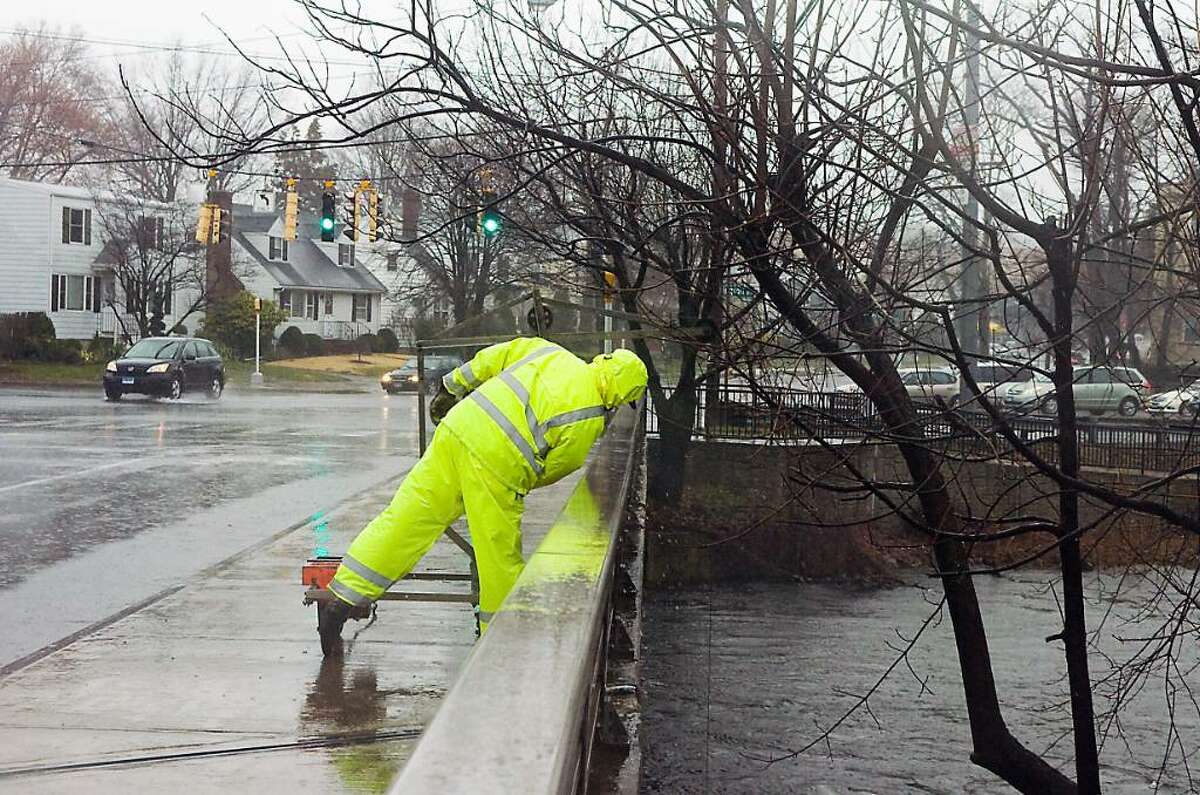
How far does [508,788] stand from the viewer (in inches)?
82.2

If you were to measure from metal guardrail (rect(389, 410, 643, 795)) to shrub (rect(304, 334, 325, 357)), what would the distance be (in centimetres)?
5780

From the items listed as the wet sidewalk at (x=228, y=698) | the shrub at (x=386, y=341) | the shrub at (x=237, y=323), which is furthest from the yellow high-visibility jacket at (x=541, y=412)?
the shrub at (x=386, y=341)

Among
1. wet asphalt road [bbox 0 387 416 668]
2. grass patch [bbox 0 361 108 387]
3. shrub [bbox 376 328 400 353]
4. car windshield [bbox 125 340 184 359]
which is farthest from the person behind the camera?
shrub [bbox 376 328 400 353]

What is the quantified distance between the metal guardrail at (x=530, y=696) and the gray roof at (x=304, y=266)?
2486 inches

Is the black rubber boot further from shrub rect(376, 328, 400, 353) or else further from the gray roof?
shrub rect(376, 328, 400, 353)

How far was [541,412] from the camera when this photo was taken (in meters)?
6.31

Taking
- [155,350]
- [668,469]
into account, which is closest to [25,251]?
[155,350]

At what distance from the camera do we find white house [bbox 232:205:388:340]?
216ft

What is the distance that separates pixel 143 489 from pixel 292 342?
44255mm

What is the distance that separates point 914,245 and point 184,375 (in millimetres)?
29872

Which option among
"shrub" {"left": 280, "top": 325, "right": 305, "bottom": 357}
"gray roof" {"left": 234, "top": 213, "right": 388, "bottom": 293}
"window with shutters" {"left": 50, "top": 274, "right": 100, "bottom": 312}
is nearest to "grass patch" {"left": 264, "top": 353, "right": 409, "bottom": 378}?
"shrub" {"left": 280, "top": 325, "right": 305, "bottom": 357}

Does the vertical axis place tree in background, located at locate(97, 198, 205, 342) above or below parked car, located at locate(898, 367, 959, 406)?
above

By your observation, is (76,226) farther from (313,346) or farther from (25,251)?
(313,346)

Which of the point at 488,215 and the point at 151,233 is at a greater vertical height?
the point at 151,233
